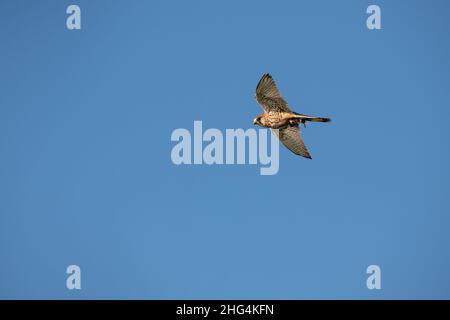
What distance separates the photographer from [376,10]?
15.3 m

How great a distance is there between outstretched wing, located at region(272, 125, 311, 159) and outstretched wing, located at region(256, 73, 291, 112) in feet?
1.20

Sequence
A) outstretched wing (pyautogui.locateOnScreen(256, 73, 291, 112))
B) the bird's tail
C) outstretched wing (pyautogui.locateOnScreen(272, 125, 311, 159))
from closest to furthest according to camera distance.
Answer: the bird's tail < outstretched wing (pyautogui.locateOnScreen(256, 73, 291, 112)) < outstretched wing (pyautogui.locateOnScreen(272, 125, 311, 159))

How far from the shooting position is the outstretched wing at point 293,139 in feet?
38.6

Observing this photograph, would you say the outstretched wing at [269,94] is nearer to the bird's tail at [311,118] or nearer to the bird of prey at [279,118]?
the bird of prey at [279,118]

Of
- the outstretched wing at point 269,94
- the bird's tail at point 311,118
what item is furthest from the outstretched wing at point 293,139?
the outstretched wing at point 269,94

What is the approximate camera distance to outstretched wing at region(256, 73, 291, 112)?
11398 millimetres

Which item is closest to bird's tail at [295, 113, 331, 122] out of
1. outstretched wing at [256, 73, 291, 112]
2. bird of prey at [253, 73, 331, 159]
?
bird of prey at [253, 73, 331, 159]

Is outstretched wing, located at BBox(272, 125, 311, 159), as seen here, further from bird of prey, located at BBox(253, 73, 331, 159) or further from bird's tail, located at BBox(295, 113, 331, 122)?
bird's tail, located at BBox(295, 113, 331, 122)

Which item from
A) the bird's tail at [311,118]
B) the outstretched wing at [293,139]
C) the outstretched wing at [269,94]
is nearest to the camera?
the bird's tail at [311,118]

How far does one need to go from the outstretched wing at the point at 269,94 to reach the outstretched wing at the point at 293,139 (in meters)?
0.37

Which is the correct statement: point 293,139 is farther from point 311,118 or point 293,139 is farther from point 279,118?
point 311,118

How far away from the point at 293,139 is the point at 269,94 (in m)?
0.78

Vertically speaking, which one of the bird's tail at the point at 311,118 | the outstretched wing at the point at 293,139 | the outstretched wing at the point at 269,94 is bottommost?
the outstretched wing at the point at 293,139

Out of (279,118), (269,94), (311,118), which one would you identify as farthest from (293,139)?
(269,94)
